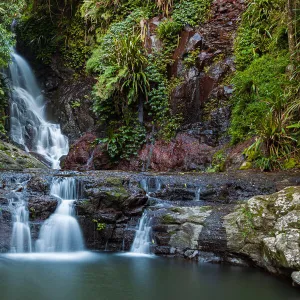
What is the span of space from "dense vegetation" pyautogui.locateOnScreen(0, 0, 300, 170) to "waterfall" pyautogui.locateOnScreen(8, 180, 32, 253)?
16.9 feet

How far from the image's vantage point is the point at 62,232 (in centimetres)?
636

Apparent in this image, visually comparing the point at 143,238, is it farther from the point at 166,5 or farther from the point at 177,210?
the point at 166,5

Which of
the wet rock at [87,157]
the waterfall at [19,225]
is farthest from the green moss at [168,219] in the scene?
the wet rock at [87,157]

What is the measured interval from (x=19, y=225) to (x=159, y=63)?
26.7 ft

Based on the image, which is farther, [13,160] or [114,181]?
[13,160]

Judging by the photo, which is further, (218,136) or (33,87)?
(33,87)

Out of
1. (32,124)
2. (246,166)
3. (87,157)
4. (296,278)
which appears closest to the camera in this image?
(296,278)

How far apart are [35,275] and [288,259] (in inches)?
135

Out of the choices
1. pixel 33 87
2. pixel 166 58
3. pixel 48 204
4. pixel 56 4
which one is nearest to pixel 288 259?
pixel 48 204

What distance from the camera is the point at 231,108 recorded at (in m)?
11.1

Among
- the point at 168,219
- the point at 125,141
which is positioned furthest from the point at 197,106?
the point at 168,219

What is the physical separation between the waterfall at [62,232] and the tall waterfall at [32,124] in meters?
5.69

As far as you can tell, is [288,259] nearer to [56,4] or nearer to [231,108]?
[231,108]

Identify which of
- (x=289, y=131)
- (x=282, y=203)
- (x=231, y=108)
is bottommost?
(x=282, y=203)
